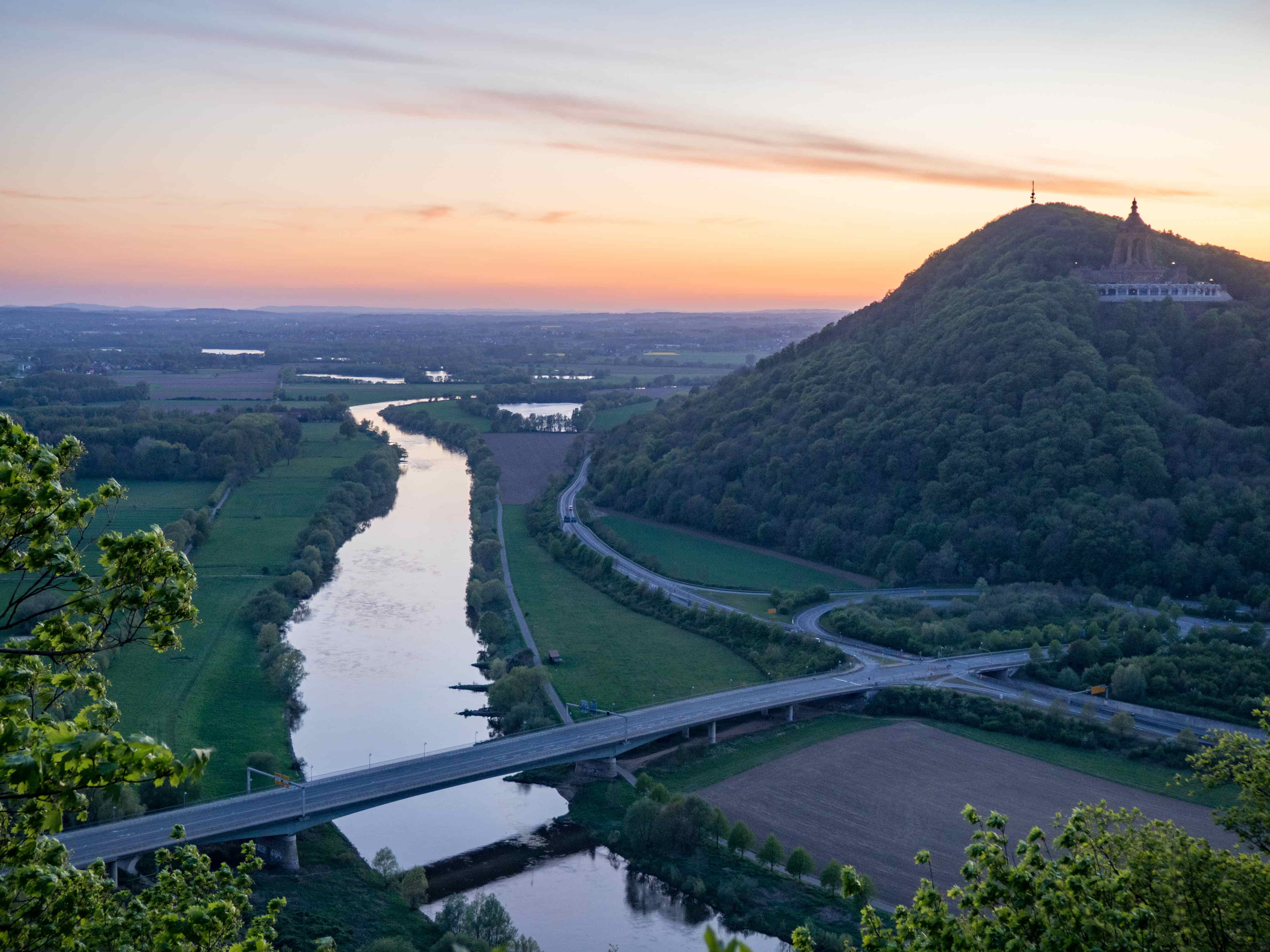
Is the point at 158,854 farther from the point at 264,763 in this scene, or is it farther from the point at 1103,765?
the point at 1103,765

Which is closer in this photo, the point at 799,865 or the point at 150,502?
the point at 799,865

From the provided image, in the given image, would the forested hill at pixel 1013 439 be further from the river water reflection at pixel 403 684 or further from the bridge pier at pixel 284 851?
the bridge pier at pixel 284 851

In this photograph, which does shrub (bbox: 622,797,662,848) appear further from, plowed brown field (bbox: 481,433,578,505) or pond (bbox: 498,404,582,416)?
pond (bbox: 498,404,582,416)

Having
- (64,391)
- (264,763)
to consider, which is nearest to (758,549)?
(264,763)

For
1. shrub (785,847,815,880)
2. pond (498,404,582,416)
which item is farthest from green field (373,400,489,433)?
shrub (785,847,815,880)

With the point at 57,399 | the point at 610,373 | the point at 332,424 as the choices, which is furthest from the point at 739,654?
the point at 610,373

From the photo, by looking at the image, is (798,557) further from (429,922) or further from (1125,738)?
(429,922)
